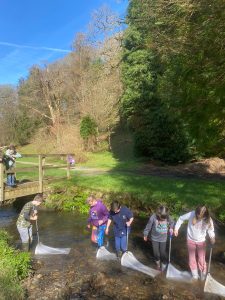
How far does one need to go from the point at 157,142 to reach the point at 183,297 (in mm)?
18457

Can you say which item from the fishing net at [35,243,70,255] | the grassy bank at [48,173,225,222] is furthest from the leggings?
the grassy bank at [48,173,225,222]

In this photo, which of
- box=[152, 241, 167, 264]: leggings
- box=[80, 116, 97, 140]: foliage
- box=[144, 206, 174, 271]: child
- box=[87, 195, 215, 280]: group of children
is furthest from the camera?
box=[80, 116, 97, 140]: foliage

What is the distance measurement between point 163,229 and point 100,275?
1.92m

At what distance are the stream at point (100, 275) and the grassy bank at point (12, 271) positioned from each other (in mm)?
286

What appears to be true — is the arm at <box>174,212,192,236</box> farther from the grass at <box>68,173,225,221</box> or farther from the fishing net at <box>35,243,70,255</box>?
the grass at <box>68,173,225,221</box>

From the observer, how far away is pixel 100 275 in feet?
28.6

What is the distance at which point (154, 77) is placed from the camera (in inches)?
1152

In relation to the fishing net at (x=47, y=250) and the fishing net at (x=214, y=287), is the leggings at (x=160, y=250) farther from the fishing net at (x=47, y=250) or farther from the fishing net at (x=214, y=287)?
the fishing net at (x=47, y=250)

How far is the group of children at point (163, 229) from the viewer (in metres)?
8.03

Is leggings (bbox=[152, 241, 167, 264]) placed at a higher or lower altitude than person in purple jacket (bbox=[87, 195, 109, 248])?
lower

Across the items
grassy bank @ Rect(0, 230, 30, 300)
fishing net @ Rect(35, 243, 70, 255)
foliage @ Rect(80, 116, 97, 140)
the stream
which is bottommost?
the stream

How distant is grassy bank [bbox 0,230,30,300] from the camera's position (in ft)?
23.2

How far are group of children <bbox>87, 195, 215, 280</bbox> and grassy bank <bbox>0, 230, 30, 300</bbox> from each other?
2.40m

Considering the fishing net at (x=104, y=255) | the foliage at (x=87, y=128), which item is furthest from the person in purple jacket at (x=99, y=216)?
the foliage at (x=87, y=128)
